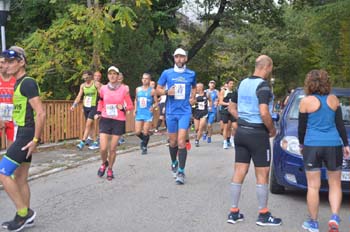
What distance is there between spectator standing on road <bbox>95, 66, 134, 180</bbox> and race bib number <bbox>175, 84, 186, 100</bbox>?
107 centimetres

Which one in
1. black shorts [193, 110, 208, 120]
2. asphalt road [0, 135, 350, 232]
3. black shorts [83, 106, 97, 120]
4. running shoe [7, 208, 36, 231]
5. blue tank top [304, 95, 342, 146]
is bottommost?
asphalt road [0, 135, 350, 232]

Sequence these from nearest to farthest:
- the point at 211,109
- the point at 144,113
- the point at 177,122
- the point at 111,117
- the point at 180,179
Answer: the point at 180,179, the point at 177,122, the point at 111,117, the point at 144,113, the point at 211,109

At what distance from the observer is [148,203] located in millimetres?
7500

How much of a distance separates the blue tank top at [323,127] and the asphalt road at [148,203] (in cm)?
103

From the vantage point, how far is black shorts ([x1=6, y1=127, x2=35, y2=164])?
228 inches

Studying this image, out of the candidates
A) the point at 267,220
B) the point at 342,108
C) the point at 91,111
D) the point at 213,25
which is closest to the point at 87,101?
the point at 91,111

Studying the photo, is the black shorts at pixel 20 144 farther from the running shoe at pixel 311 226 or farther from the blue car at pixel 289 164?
the blue car at pixel 289 164

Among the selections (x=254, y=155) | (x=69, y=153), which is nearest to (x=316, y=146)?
(x=254, y=155)

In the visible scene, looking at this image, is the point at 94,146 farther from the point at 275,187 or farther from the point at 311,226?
the point at 311,226

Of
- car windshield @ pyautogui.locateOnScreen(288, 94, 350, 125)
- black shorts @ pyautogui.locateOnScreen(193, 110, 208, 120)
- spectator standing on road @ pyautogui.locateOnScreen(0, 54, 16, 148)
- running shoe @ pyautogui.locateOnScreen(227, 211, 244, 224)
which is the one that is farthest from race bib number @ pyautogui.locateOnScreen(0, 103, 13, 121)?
black shorts @ pyautogui.locateOnScreen(193, 110, 208, 120)

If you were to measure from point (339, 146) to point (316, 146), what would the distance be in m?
0.26

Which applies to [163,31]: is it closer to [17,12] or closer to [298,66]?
[17,12]

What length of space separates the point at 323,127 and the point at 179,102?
332 cm

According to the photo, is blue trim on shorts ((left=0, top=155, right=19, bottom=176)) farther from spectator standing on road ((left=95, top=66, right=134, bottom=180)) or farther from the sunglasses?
spectator standing on road ((left=95, top=66, right=134, bottom=180))
